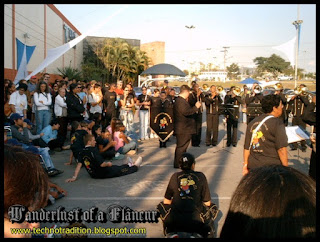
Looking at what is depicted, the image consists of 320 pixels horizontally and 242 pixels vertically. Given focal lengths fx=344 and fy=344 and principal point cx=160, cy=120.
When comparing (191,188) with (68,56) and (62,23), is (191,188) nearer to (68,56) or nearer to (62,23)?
(62,23)

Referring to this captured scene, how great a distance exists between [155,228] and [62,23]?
32.0 meters

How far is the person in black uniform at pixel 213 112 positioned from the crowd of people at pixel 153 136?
0.03m

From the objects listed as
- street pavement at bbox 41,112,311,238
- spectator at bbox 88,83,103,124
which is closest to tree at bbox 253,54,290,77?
spectator at bbox 88,83,103,124

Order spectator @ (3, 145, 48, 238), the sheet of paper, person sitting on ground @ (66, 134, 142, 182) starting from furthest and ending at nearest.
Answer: person sitting on ground @ (66, 134, 142, 182)
the sheet of paper
spectator @ (3, 145, 48, 238)

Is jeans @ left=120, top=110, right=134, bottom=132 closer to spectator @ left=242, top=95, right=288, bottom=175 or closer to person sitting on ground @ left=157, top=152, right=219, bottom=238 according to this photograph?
spectator @ left=242, top=95, right=288, bottom=175

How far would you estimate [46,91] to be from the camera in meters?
10.4

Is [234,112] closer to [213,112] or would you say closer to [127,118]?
[213,112]

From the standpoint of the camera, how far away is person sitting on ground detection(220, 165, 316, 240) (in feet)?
4.63

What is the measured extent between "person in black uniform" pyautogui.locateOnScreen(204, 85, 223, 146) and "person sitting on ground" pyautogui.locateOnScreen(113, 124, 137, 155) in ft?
9.75

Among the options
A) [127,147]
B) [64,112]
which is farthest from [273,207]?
[64,112]

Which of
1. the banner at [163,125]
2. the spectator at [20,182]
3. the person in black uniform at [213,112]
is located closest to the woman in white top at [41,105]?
the banner at [163,125]

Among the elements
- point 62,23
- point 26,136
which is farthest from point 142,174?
point 62,23

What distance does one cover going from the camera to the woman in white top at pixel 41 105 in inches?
401

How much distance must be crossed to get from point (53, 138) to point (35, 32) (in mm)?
17031
